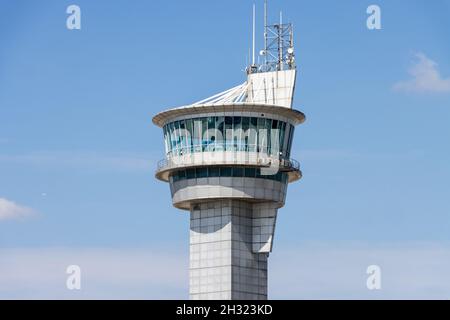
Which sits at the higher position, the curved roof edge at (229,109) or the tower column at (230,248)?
the curved roof edge at (229,109)

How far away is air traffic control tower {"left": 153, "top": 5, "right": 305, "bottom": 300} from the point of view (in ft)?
567

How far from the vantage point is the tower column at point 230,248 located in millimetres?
173250

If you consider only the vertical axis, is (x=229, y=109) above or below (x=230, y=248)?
above

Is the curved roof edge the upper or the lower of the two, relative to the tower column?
upper

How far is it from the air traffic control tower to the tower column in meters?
0.12

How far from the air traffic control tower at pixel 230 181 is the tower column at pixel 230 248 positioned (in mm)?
119

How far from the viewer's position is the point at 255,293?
17475cm

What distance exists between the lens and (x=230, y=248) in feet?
568

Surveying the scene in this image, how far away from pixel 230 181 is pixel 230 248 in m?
8.01

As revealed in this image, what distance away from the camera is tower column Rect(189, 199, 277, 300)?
17325cm

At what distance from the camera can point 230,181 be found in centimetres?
17250
